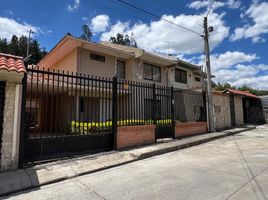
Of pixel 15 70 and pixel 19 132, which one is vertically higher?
pixel 15 70

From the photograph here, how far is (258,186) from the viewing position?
15.5ft

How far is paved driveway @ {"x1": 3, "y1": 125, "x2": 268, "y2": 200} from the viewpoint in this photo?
14.4ft

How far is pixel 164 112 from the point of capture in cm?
1111

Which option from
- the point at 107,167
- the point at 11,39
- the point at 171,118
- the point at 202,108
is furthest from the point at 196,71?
the point at 11,39

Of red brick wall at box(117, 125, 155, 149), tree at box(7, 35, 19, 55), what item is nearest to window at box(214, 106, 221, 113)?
red brick wall at box(117, 125, 155, 149)

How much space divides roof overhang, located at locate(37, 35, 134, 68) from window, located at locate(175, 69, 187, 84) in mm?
6152

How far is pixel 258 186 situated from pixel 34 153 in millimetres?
5860

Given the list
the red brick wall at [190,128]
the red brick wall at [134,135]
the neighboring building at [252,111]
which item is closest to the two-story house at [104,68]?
the red brick wall at [134,135]

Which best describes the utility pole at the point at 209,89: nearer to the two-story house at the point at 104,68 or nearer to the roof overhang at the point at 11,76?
the two-story house at the point at 104,68

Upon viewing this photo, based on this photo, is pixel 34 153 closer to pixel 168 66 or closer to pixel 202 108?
pixel 202 108

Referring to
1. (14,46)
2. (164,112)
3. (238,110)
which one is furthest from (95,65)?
(14,46)

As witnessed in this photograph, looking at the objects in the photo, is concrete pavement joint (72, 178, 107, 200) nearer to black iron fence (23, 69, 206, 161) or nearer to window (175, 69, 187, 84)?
black iron fence (23, 69, 206, 161)

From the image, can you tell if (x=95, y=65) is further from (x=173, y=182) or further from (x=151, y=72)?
(x=173, y=182)

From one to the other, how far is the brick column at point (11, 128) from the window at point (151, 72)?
477 inches
